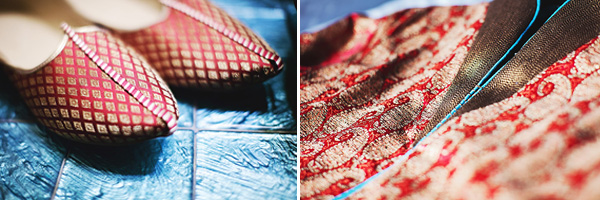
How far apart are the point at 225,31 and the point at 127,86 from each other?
15cm

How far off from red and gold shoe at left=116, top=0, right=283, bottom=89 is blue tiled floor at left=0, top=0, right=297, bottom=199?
0.03 m

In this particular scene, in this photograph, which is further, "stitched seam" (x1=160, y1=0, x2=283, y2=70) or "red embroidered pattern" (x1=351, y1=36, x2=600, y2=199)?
"stitched seam" (x1=160, y1=0, x2=283, y2=70)

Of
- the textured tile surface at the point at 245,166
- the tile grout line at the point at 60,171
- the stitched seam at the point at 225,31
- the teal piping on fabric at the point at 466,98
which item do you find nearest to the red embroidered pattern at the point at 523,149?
the teal piping on fabric at the point at 466,98

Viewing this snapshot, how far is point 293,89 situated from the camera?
0.60m

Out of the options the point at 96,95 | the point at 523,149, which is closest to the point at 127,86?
the point at 96,95

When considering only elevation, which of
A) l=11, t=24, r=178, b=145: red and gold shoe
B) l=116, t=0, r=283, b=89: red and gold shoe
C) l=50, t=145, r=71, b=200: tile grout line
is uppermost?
l=116, t=0, r=283, b=89: red and gold shoe

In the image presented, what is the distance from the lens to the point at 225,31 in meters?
0.56

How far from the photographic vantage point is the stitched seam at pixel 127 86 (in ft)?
1.51

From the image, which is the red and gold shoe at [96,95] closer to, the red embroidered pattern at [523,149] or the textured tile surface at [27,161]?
the textured tile surface at [27,161]

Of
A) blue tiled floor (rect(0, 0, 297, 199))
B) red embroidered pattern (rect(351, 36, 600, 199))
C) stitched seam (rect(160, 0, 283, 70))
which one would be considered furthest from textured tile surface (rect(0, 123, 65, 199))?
red embroidered pattern (rect(351, 36, 600, 199))

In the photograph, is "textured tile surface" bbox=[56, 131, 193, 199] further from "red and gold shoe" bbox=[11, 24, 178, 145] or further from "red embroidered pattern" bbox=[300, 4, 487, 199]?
"red embroidered pattern" bbox=[300, 4, 487, 199]

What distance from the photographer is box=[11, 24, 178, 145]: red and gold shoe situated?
459mm

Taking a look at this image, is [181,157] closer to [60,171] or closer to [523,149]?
A: [60,171]

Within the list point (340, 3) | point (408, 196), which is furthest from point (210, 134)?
point (340, 3)
